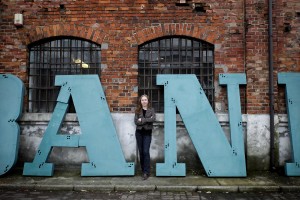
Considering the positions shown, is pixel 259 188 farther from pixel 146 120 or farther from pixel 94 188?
pixel 94 188

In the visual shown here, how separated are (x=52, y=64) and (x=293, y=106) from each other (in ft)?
19.4

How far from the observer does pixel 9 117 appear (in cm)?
642

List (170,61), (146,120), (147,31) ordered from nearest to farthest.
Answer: (146,120) < (147,31) < (170,61)

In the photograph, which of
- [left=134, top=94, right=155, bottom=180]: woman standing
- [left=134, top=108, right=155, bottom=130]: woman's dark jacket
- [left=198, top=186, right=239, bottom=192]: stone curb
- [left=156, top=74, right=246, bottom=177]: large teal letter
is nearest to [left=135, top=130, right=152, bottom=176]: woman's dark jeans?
[left=134, top=94, right=155, bottom=180]: woman standing

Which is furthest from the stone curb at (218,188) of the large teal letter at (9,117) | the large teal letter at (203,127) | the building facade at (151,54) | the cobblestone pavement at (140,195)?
the large teal letter at (9,117)

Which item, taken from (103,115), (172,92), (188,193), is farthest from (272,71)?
(103,115)

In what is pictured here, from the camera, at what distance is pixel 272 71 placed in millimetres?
6555

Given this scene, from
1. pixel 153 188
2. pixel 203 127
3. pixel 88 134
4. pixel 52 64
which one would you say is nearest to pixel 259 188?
pixel 203 127

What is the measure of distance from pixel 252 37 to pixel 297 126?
2.31m

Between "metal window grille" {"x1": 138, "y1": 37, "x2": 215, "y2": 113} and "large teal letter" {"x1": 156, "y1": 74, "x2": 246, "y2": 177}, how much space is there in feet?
1.59

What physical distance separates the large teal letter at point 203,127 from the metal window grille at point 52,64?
6.21 feet

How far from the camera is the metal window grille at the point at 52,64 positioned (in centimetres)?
701

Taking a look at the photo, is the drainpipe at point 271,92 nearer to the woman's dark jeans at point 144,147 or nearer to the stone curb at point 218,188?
the stone curb at point 218,188

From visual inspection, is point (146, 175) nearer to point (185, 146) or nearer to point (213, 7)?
point (185, 146)
